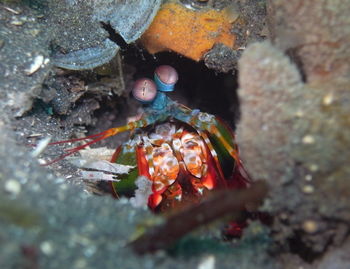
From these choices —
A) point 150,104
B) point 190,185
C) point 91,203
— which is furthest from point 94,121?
point 91,203

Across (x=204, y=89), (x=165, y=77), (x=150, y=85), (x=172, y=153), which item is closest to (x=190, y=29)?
(x=165, y=77)

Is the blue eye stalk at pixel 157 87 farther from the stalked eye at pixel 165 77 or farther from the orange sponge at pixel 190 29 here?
the orange sponge at pixel 190 29

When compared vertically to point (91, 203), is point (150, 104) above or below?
below

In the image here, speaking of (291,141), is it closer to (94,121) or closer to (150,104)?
(150,104)

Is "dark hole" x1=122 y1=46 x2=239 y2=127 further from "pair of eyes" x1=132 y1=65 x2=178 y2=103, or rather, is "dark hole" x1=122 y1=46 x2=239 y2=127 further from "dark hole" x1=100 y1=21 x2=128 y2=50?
"dark hole" x1=100 y1=21 x2=128 y2=50

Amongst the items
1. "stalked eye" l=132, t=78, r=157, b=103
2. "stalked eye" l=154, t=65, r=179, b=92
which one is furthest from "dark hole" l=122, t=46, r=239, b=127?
"stalked eye" l=132, t=78, r=157, b=103

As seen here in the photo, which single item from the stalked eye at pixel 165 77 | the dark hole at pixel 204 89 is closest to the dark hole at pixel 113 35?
the stalked eye at pixel 165 77

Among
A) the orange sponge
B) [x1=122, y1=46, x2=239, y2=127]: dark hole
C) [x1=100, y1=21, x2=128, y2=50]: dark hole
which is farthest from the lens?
[x1=122, y1=46, x2=239, y2=127]: dark hole
